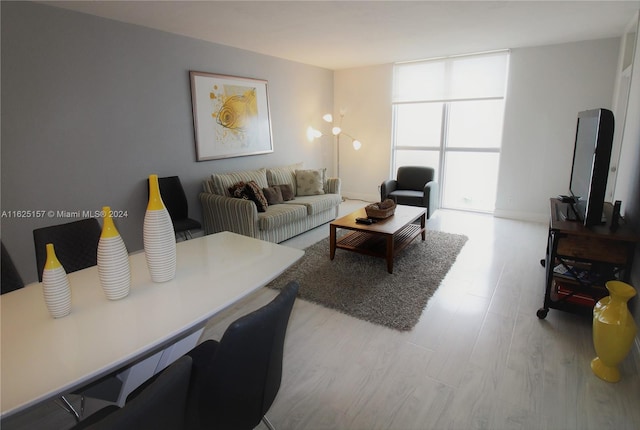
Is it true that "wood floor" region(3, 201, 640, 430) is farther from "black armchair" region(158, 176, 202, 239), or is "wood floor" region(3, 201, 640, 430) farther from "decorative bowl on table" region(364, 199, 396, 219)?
"black armchair" region(158, 176, 202, 239)

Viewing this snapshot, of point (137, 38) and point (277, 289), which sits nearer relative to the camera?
point (277, 289)

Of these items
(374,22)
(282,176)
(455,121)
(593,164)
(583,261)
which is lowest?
(583,261)

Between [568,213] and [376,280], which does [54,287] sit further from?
[568,213]

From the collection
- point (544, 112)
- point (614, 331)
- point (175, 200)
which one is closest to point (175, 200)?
point (175, 200)

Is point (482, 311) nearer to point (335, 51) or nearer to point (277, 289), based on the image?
point (277, 289)

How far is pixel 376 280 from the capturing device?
3.17 metres

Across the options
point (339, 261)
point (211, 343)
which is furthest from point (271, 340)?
point (339, 261)

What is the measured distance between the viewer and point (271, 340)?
1.19 metres

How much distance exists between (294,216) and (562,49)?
163 inches


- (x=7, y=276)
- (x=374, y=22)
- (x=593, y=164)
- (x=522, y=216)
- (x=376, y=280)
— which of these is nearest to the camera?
(x=7, y=276)

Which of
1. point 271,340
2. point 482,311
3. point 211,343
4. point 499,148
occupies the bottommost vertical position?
point 482,311

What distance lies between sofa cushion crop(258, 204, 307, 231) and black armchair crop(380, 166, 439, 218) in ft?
4.77

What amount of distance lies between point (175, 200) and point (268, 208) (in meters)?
1.07

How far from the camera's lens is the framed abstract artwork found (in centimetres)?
421
